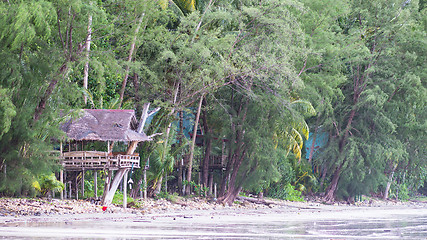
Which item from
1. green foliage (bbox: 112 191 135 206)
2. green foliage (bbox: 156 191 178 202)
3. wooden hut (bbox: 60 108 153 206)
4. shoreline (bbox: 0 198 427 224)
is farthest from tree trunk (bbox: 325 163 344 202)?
wooden hut (bbox: 60 108 153 206)

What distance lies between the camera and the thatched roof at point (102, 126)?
793 inches

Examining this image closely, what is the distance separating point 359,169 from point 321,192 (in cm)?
325

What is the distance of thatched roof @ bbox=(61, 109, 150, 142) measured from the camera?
66.1ft

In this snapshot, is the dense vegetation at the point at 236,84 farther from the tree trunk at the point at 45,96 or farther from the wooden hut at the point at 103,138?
the wooden hut at the point at 103,138

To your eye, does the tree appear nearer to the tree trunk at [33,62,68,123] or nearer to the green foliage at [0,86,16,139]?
the tree trunk at [33,62,68,123]

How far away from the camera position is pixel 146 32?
23.8 m

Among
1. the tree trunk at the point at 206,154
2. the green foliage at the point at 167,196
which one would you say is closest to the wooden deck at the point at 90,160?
the green foliage at the point at 167,196

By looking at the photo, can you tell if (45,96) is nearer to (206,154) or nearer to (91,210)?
(91,210)

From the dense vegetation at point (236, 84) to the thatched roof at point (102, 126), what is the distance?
826 mm

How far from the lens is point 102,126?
20.5m

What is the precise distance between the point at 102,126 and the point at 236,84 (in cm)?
691

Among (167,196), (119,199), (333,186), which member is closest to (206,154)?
(167,196)

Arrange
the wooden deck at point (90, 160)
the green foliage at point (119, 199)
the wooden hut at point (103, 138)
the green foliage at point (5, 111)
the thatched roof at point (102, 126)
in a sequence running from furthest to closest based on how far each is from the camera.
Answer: the green foliage at point (119, 199) → the wooden deck at point (90, 160) → the wooden hut at point (103, 138) → the thatched roof at point (102, 126) → the green foliage at point (5, 111)

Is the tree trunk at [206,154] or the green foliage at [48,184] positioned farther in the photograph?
the tree trunk at [206,154]
